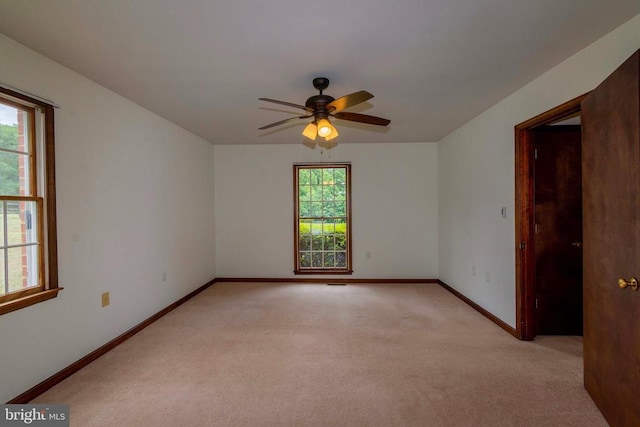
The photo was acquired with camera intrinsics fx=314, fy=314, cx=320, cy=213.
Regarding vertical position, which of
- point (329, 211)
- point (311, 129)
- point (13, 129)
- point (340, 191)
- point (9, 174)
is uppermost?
point (311, 129)

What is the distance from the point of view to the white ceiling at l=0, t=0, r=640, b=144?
1.71 meters

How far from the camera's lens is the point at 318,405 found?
203cm

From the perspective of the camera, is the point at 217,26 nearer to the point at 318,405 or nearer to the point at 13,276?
the point at 13,276

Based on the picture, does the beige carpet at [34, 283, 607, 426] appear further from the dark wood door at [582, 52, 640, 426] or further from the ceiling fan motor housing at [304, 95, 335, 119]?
the ceiling fan motor housing at [304, 95, 335, 119]

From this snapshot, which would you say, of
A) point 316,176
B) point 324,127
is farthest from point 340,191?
point 324,127

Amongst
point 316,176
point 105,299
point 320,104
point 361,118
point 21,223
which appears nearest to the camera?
point 21,223

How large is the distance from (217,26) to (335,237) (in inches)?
158

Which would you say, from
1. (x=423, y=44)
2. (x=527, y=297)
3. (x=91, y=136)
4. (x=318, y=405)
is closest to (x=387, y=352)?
(x=318, y=405)

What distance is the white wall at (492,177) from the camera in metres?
2.17

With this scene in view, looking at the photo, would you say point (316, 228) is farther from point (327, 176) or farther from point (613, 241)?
point (613, 241)

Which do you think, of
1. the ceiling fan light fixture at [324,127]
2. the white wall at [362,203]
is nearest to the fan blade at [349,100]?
the ceiling fan light fixture at [324,127]

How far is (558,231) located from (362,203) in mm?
2804

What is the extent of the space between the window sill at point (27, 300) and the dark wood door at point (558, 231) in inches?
164

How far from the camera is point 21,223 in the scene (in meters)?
2.16
